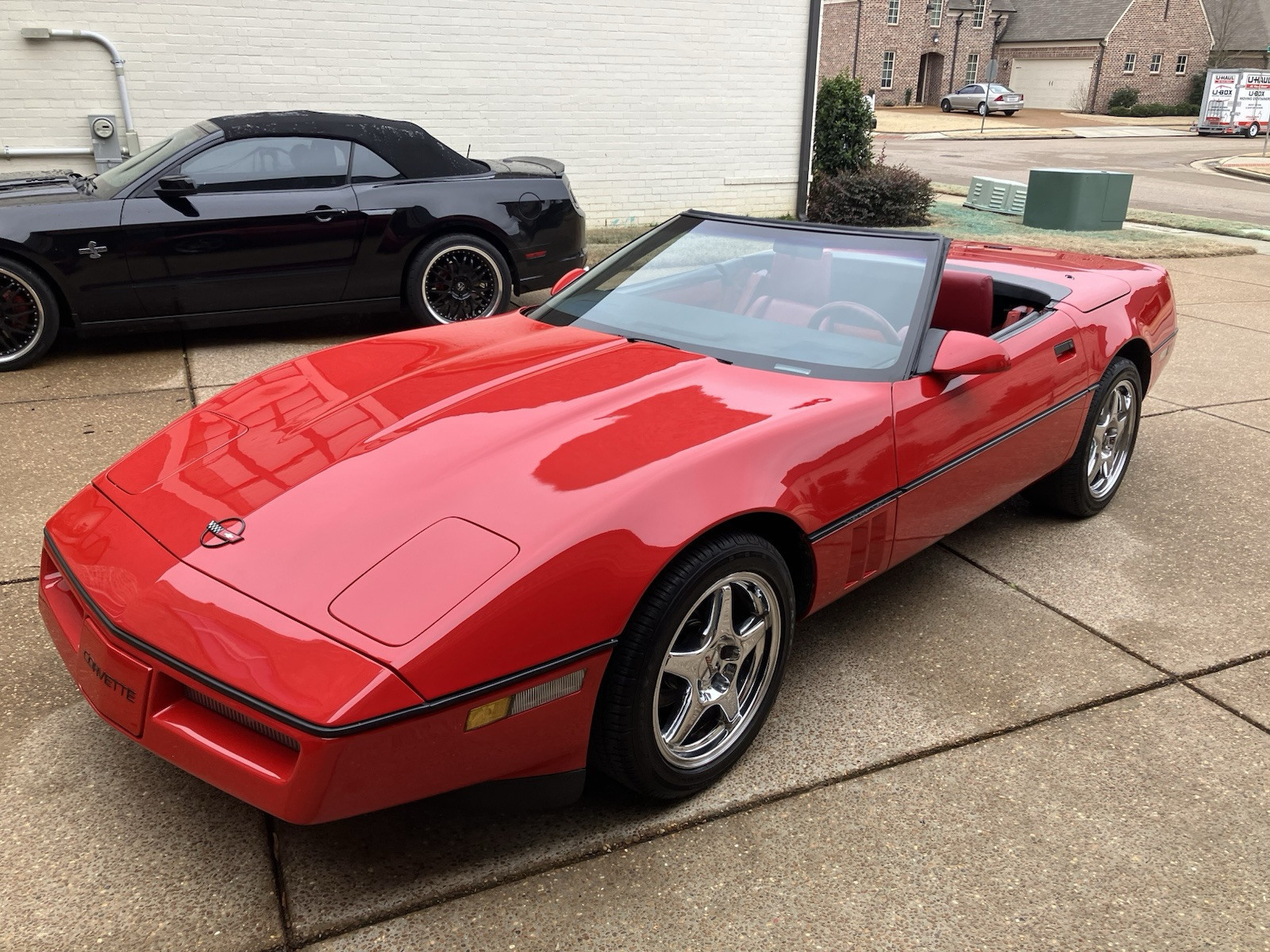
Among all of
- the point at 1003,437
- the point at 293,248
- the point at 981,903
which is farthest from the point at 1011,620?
the point at 293,248

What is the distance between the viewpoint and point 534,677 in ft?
6.60

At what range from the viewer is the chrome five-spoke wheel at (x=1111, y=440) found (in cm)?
409

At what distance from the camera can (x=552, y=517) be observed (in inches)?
84.9

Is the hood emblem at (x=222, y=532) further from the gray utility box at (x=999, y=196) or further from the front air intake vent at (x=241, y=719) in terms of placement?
the gray utility box at (x=999, y=196)

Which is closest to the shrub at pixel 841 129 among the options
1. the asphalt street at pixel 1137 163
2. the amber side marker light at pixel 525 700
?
the asphalt street at pixel 1137 163

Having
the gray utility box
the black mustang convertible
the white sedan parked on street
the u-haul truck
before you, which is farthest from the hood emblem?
the white sedan parked on street

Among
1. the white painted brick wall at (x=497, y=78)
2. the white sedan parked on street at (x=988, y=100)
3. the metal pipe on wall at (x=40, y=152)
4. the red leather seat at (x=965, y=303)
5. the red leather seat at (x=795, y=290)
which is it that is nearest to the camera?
the red leather seat at (x=795, y=290)

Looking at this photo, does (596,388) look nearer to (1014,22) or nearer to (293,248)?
(293,248)

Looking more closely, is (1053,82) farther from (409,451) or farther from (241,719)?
(241,719)

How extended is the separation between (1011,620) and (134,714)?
2619 mm

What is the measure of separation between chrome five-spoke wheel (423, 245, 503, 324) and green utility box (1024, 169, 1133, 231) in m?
8.87

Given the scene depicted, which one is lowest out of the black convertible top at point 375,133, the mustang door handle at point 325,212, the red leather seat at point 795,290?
the mustang door handle at point 325,212

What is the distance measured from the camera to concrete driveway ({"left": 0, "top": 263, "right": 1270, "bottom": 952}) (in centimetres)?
209

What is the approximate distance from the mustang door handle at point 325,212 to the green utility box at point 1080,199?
9.79 metres
